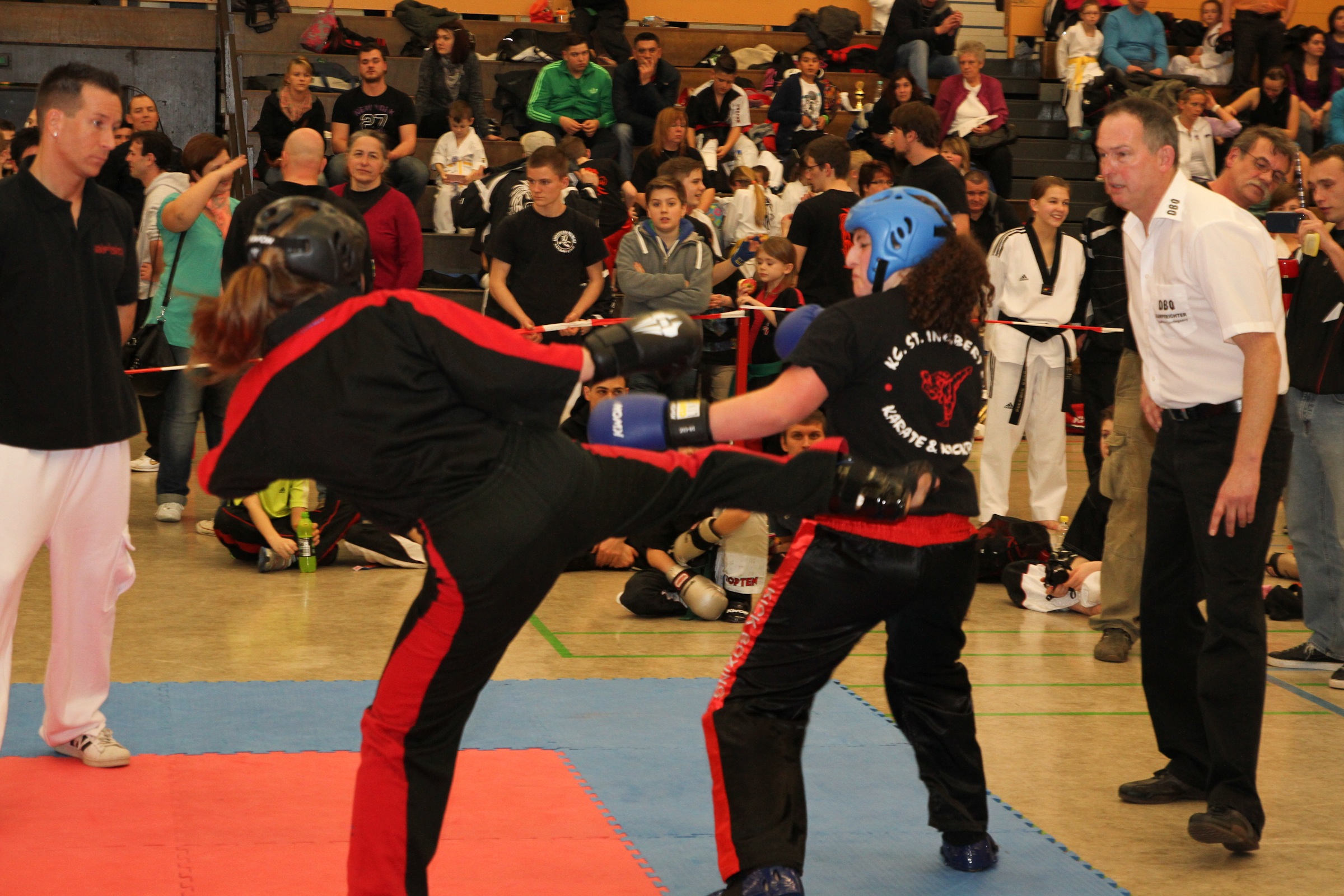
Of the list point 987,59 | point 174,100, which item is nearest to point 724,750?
point 174,100

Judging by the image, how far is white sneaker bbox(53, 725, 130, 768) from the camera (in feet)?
14.3

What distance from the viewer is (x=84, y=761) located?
4398 mm

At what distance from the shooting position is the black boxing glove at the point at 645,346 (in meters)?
2.85

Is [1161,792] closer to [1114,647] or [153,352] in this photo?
[1114,647]

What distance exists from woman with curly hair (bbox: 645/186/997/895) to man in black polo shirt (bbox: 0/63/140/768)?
2069 mm

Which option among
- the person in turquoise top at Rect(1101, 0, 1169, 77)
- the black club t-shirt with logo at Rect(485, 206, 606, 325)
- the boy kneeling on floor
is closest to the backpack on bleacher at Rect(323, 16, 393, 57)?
the black club t-shirt with logo at Rect(485, 206, 606, 325)

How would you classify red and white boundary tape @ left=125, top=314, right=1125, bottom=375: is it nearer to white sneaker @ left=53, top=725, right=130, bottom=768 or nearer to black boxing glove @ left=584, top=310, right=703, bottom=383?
white sneaker @ left=53, top=725, right=130, bottom=768

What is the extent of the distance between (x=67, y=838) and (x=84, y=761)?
590 mm

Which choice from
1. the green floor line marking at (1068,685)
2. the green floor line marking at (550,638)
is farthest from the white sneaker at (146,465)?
the green floor line marking at (1068,685)

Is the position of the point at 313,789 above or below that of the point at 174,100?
below

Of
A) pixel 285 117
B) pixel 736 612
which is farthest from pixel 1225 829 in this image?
pixel 285 117

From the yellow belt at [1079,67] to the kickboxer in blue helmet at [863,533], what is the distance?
12523 mm

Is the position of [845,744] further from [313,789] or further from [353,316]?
[353,316]

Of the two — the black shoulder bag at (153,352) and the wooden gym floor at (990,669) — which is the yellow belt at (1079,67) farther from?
the black shoulder bag at (153,352)
